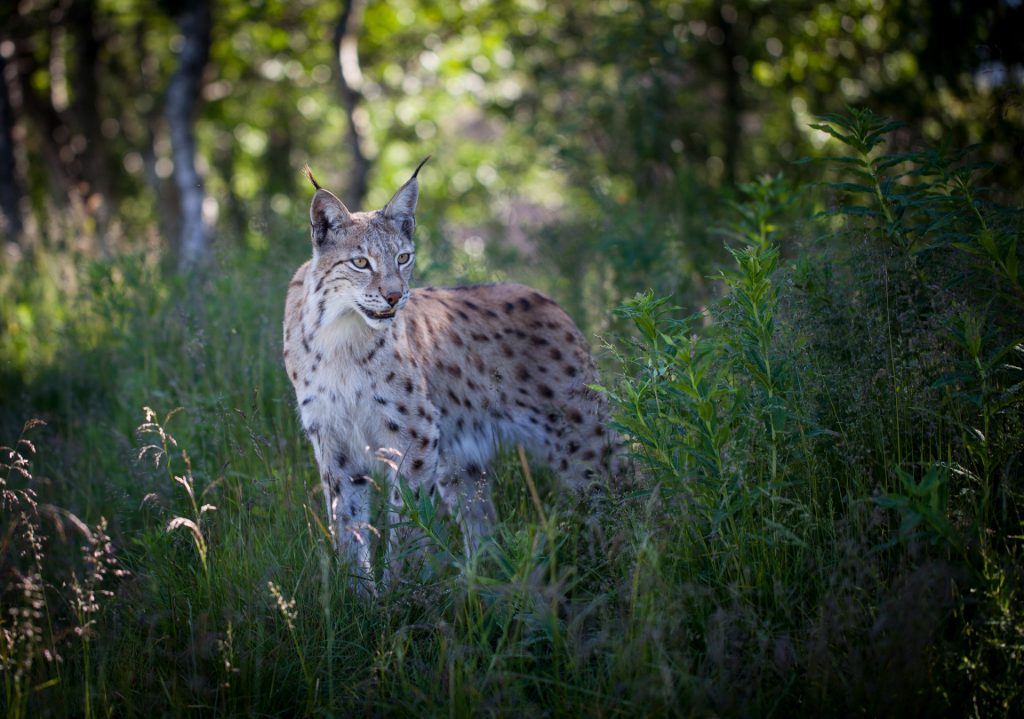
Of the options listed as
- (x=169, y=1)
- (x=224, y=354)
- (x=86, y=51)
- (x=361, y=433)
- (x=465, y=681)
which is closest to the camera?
(x=465, y=681)

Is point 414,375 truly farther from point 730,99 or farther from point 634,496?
point 730,99

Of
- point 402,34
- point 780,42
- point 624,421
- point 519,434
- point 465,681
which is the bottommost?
point 465,681

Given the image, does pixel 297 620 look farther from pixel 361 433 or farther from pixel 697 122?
pixel 697 122

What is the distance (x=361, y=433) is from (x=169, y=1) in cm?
1080

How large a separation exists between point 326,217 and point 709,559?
2781 mm

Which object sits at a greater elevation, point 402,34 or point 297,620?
point 402,34

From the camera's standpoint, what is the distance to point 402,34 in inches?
635

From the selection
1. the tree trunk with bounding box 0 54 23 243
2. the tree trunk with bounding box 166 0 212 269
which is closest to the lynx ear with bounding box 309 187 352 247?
the tree trunk with bounding box 166 0 212 269

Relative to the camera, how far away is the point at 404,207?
5.57 meters

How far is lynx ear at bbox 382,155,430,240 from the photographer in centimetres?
550

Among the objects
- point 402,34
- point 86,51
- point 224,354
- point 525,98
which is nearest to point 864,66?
point 525,98

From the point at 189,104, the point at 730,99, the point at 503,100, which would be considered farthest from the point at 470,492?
the point at 503,100

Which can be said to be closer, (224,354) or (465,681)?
(465,681)

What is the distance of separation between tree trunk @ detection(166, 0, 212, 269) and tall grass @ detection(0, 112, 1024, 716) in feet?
25.2
